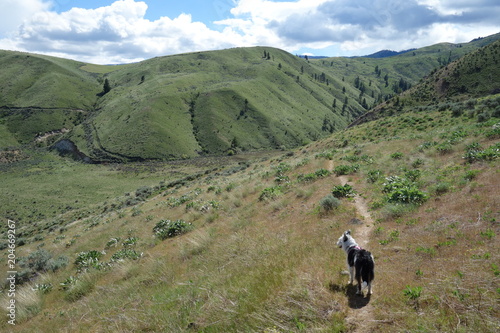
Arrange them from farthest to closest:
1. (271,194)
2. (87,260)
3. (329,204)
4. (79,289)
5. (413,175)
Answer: (271,194), (87,260), (413,175), (329,204), (79,289)

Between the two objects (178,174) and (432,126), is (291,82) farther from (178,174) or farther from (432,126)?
(432,126)

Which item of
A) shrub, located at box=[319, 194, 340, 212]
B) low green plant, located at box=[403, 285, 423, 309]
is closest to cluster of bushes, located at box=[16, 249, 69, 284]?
shrub, located at box=[319, 194, 340, 212]

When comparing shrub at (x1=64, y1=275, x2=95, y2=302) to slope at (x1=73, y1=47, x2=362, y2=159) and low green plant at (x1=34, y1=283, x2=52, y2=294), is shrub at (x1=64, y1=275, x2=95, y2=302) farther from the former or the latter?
slope at (x1=73, y1=47, x2=362, y2=159)

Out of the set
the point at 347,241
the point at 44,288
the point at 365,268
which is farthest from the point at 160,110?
the point at 365,268

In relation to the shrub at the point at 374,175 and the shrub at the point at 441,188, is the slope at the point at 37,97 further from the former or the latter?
the shrub at the point at 441,188

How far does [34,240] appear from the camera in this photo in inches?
1179

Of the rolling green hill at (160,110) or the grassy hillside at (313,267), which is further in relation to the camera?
the rolling green hill at (160,110)

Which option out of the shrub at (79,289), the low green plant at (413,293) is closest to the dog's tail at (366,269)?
the low green plant at (413,293)

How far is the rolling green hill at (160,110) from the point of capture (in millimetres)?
109625

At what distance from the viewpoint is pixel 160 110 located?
122 m

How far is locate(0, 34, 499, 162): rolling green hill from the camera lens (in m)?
110

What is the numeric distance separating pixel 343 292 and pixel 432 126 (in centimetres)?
3423

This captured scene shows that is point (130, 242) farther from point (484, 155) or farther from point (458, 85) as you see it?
point (458, 85)

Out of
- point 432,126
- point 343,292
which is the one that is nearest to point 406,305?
point 343,292
